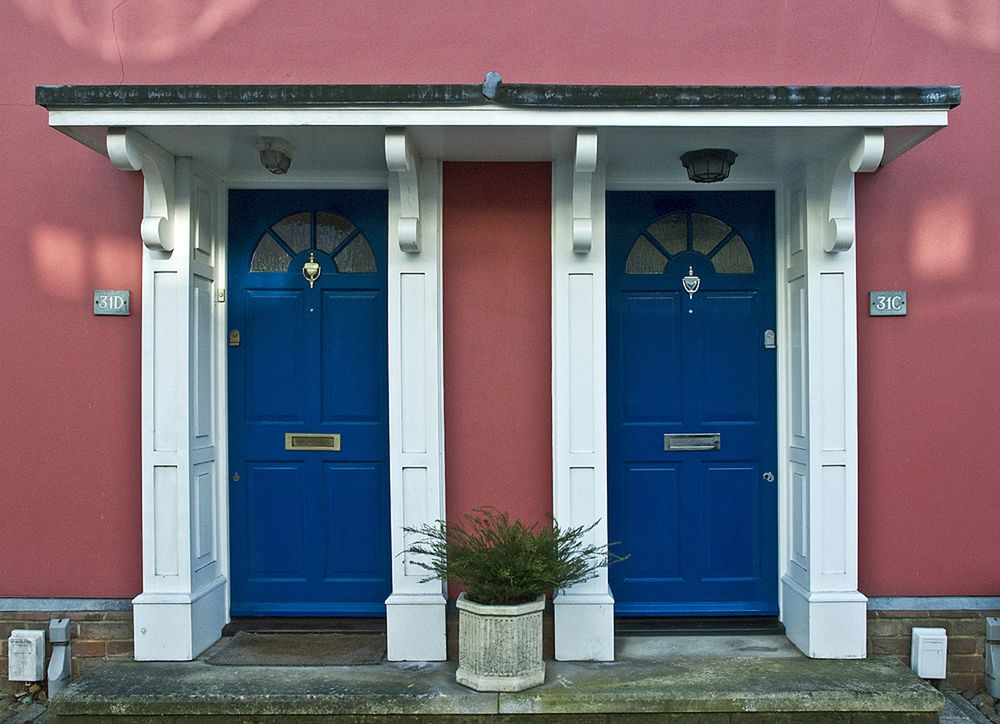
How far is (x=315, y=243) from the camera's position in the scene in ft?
16.6

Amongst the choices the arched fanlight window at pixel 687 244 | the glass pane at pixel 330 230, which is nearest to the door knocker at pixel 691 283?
the arched fanlight window at pixel 687 244

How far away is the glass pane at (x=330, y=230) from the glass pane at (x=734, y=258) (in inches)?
84.5

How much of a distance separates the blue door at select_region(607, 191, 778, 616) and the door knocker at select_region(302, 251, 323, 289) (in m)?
1.68

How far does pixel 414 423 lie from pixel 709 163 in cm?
205

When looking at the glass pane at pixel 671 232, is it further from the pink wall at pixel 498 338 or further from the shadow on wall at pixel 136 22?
the shadow on wall at pixel 136 22

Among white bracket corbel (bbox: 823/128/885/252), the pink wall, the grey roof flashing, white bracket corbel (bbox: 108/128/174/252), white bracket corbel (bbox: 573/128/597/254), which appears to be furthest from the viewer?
the pink wall

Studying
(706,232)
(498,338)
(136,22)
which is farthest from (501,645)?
(136,22)

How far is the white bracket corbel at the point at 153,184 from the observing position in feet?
13.7

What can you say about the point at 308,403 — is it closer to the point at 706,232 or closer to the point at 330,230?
the point at 330,230

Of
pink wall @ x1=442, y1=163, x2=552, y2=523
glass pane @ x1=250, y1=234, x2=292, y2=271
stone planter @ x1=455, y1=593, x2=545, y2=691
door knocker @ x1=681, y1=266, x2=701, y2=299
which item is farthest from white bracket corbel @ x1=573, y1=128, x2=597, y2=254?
stone planter @ x1=455, y1=593, x2=545, y2=691

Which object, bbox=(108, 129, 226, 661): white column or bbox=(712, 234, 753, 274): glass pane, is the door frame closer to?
bbox=(712, 234, 753, 274): glass pane

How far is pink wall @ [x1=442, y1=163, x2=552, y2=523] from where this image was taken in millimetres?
4809

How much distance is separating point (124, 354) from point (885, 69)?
4.39 meters

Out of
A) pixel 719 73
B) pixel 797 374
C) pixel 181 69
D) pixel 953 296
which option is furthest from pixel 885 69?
pixel 181 69
